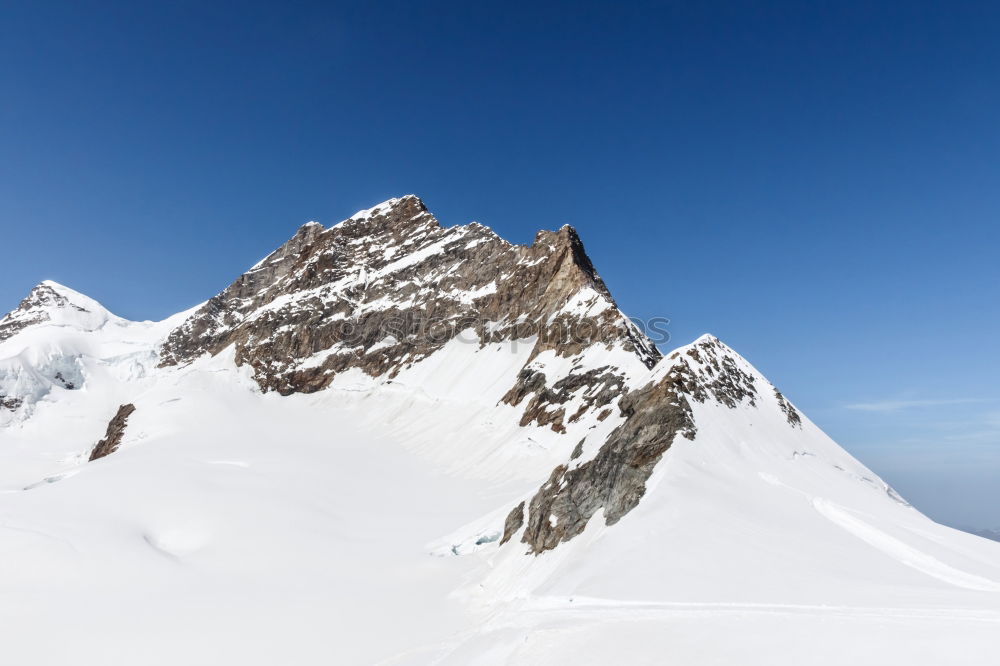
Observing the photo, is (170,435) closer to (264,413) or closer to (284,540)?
(264,413)

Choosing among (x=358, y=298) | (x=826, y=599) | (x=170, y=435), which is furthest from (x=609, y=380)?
(x=358, y=298)

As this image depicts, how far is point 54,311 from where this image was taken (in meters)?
152

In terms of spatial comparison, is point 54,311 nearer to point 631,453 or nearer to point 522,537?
point 522,537

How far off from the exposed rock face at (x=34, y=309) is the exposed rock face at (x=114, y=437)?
91.4 metres

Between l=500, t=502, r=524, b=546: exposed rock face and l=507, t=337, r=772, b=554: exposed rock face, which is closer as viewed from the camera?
l=507, t=337, r=772, b=554: exposed rock face

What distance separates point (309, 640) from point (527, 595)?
7779mm

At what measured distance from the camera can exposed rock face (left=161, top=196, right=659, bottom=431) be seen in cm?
6506

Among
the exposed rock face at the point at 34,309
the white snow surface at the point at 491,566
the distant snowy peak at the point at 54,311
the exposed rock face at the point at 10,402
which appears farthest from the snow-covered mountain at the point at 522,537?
the exposed rock face at the point at 34,309

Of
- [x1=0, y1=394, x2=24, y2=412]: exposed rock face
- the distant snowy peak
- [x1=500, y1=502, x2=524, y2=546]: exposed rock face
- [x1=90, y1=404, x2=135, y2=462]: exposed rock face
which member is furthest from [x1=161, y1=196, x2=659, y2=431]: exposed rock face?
the distant snowy peak

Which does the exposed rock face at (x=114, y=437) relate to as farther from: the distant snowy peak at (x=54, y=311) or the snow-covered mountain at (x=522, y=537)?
the distant snowy peak at (x=54, y=311)

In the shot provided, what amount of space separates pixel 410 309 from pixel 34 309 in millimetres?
123409

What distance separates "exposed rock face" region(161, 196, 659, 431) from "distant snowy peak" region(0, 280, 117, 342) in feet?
142

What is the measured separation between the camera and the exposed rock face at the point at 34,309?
148m

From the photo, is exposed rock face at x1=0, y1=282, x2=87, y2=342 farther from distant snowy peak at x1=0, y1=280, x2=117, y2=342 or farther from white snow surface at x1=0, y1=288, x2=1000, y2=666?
white snow surface at x1=0, y1=288, x2=1000, y2=666
